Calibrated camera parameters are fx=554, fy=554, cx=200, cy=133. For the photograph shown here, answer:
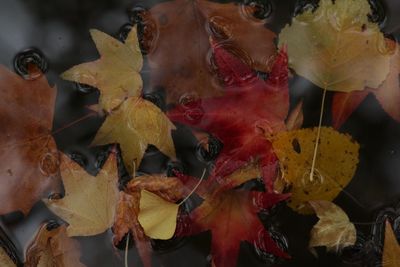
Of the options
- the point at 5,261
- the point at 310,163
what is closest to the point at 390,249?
the point at 310,163

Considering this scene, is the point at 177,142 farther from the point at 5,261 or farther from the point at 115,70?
the point at 5,261

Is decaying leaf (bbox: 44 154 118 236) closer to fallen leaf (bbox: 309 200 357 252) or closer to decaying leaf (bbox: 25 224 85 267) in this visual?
decaying leaf (bbox: 25 224 85 267)

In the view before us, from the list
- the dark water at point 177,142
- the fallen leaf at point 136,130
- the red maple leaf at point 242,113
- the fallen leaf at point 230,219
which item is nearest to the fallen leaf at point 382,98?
the dark water at point 177,142

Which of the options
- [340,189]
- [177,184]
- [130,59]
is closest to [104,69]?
[130,59]

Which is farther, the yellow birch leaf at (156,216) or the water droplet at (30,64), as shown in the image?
the water droplet at (30,64)

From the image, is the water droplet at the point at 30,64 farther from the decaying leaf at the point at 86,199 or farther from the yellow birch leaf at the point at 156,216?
the yellow birch leaf at the point at 156,216

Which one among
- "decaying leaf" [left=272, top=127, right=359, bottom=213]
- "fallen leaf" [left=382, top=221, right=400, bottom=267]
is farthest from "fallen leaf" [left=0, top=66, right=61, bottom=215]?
"fallen leaf" [left=382, top=221, right=400, bottom=267]
